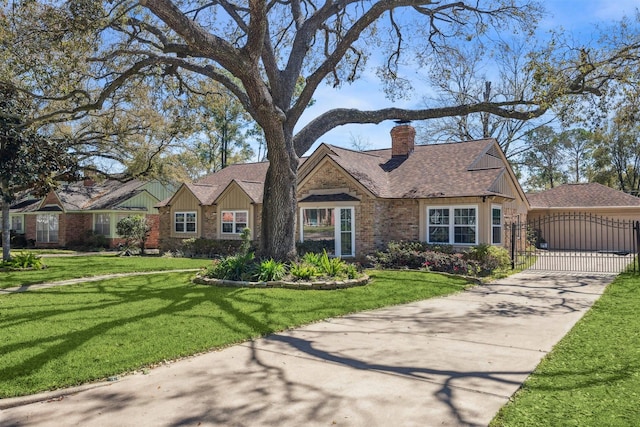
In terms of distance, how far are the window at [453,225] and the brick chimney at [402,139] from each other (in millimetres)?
5799

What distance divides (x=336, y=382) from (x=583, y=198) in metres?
29.4

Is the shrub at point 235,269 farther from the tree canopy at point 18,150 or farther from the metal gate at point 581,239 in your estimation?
the metal gate at point 581,239

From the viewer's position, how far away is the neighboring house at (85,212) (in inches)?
1249

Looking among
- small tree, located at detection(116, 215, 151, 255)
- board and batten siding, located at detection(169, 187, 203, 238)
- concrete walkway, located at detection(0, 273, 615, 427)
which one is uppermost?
board and batten siding, located at detection(169, 187, 203, 238)

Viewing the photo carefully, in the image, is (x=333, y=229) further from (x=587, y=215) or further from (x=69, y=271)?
(x=587, y=215)

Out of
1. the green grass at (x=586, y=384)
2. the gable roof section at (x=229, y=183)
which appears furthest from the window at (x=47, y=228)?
the green grass at (x=586, y=384)

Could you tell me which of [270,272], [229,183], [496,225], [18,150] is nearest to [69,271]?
[18,150]

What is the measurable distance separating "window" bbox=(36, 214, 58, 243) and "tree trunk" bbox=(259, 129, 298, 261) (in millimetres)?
25266

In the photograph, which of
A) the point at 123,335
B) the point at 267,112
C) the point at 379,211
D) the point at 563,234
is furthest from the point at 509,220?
the point at 123,335

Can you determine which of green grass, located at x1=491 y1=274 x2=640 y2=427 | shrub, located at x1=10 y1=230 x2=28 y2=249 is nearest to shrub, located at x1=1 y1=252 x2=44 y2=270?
green grass, located at x1=491 y1=274 x2=640 y2=427

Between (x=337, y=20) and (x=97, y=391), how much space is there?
55.3 feet

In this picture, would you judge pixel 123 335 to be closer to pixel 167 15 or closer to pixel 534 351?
pixel 534 351

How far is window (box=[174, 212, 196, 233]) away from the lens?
86.4 ft

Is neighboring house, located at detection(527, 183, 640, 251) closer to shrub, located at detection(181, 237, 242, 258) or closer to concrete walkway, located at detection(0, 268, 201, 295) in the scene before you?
shrub, located at detection(181, 237, 242, 258)
